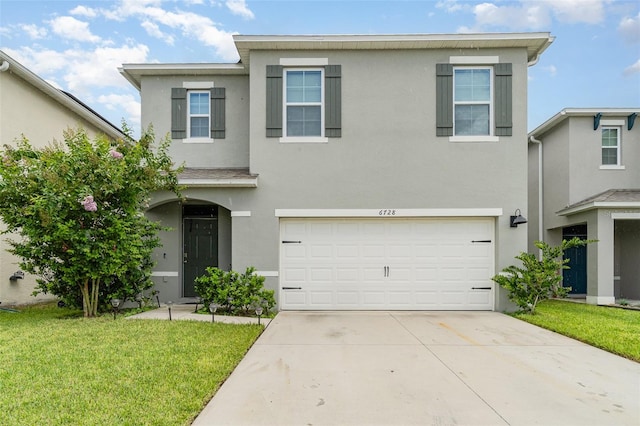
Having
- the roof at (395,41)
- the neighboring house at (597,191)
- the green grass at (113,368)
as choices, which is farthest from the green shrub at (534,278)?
the green grass at (113,368)

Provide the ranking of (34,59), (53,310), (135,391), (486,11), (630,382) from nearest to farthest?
(135,391)
(630,382)
(53,310)
(486,11)
(34,59)

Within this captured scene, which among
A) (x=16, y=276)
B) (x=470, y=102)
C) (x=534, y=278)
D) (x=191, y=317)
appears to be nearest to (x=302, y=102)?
(x=470, y=102)

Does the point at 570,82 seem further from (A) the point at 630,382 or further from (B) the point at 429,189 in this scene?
(A) the point at 630,382

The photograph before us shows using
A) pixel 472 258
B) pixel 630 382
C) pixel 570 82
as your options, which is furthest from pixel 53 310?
pixel 570 82

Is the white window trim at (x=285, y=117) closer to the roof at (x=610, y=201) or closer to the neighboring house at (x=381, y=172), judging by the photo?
the neighboring house at (x=381, y=172)

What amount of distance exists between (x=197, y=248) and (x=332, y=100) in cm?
502

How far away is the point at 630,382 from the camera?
452 cm

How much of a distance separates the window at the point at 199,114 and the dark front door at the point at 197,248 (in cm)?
224

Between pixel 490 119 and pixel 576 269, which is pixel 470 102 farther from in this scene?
pixel 576 269

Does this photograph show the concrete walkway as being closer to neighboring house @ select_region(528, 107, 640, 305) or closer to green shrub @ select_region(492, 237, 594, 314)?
green shrub @ select_region(492, 237, 594, 314)

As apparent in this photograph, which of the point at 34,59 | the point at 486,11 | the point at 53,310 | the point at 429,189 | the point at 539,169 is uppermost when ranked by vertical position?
the point at 486,11

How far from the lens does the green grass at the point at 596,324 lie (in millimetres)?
6004

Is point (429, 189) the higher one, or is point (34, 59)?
point (34, 59)

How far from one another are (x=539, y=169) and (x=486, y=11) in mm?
5642
